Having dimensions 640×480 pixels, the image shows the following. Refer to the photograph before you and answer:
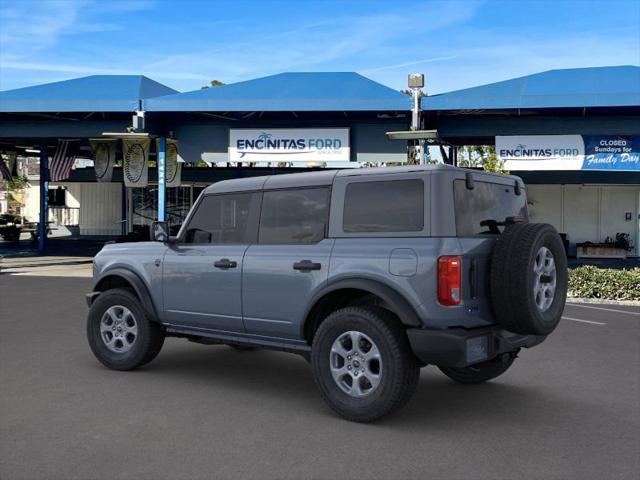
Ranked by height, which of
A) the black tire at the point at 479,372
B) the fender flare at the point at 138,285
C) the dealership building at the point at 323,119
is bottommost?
the black tire at the point at 479,372

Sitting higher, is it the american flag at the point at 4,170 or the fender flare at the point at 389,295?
the american flag at the point at 4,170

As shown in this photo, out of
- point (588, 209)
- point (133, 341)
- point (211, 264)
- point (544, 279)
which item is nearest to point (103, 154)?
point (133, 341)

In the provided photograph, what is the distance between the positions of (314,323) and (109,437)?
6.09 ft

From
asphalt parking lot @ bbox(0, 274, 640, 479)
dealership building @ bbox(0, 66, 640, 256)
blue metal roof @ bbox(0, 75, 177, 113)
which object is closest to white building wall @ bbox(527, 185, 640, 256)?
dealership building @ bbox(0, 66, 640, 256)

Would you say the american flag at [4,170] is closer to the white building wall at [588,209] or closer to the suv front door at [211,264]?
the white building wall at [588,209]

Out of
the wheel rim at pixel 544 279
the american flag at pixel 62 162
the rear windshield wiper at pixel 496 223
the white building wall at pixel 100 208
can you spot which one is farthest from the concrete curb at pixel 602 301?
the white building wall at pixel 100 208

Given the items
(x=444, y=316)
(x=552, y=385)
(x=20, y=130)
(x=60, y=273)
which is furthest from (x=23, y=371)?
(x=20, y=130)

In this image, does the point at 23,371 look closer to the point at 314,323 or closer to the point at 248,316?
the point at 248,316

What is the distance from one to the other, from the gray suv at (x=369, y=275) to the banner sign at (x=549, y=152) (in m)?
14.5

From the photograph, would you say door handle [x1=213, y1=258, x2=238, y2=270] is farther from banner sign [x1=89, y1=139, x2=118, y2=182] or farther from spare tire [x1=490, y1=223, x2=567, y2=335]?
banner sign [x1=89, y1=139, x2=118, y2=182]

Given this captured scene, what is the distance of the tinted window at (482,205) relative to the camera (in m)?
5.14

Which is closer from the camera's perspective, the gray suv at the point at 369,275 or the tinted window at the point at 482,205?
the gray suv at the point at 369,275

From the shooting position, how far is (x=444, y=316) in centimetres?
483

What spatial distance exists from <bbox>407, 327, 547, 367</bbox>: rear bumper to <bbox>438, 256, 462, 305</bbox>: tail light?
25 cm
